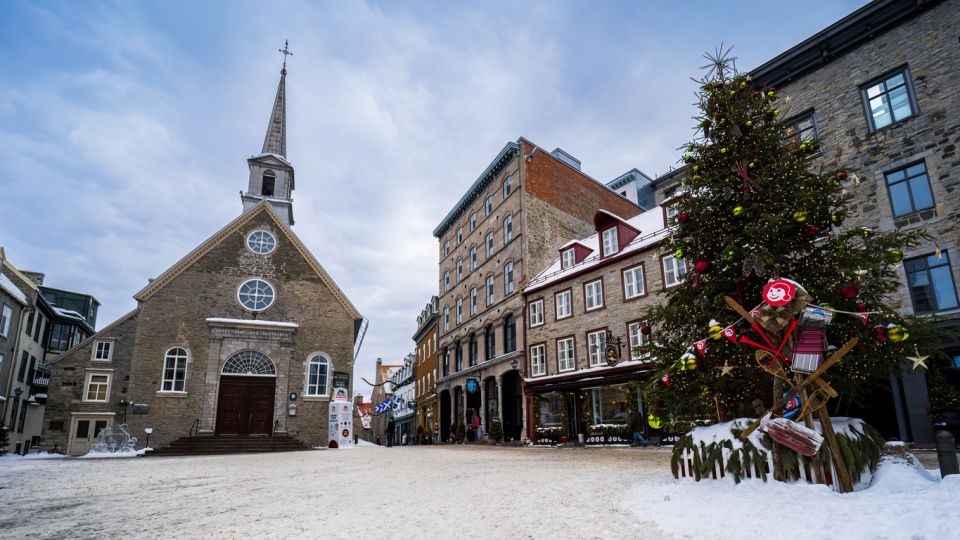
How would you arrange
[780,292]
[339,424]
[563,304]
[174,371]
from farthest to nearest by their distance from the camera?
1. [339,424]
2. [563,304]
3. [174,371]
4. [780,292]

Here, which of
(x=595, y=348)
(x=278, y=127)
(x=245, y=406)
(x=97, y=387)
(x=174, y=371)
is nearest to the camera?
(x=595, y=348)

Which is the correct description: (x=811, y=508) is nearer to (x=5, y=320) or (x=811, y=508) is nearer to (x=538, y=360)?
(x=538, y=360)

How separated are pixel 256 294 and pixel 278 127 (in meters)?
13.0

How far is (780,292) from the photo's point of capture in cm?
604

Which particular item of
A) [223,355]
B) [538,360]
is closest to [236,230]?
[223,355]

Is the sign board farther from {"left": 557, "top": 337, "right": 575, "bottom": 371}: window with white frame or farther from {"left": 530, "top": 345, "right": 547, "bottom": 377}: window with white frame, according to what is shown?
{"left": 557, "top": 337, "right": 575, "bottom": 371}: window with white frame

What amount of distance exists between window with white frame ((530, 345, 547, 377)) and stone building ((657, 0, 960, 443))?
42.9 feet

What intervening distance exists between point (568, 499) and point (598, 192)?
95.2ft

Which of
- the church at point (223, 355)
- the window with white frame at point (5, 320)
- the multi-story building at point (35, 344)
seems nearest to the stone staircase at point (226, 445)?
the church at point (223, 355)

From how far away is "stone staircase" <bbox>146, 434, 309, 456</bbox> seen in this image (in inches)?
878

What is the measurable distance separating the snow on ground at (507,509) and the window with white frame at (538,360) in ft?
53.0

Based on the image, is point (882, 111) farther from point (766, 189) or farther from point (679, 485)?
point (679, 485)

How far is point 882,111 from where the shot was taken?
50.8 feet

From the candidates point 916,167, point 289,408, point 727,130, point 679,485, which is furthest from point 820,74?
point 289,408
